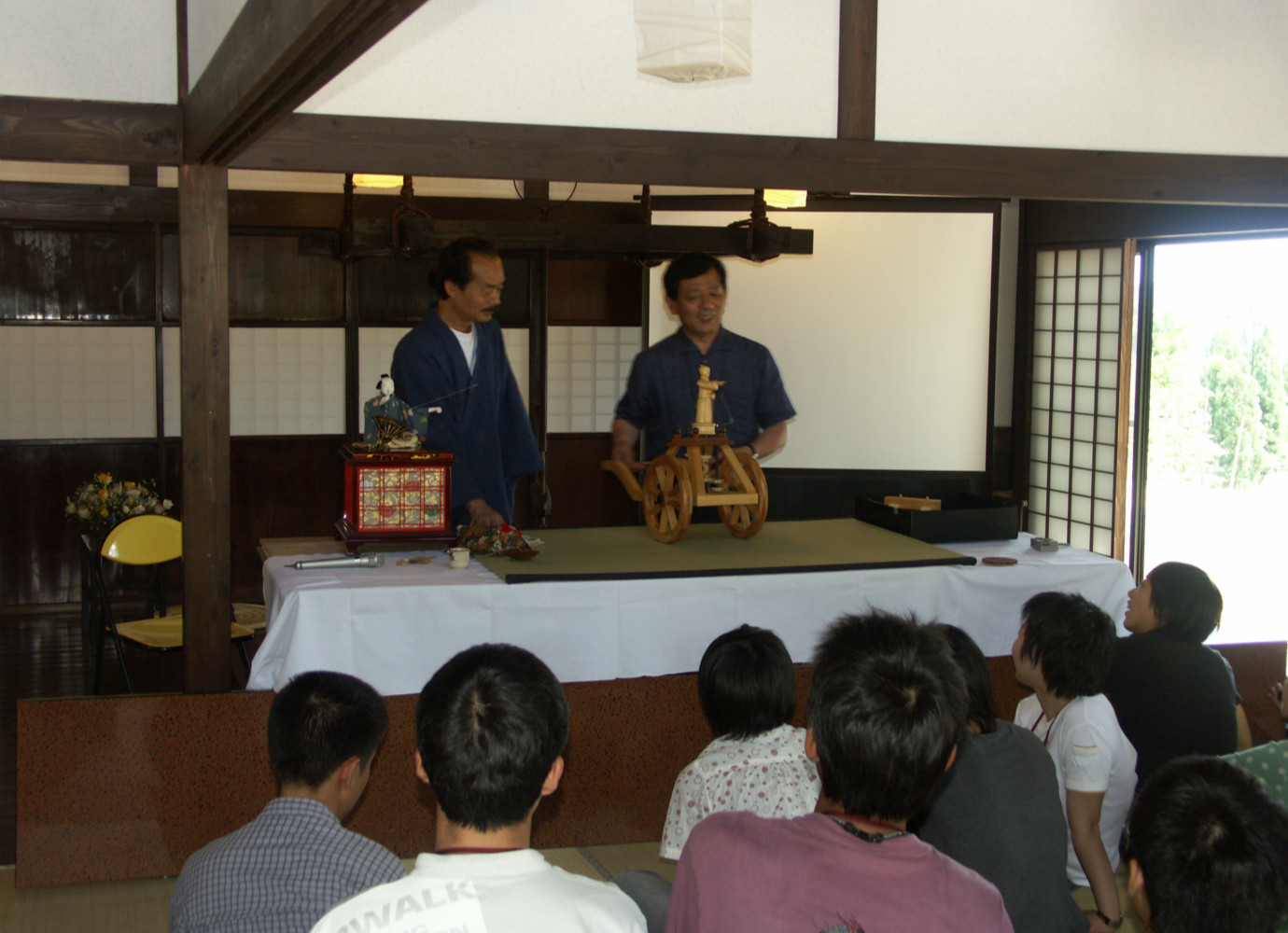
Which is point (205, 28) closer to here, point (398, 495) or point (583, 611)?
point (398, 495)

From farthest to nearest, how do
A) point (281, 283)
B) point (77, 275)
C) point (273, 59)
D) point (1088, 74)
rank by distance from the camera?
point (281, 283) < point (77, 275) < point (1088, 74) < point (273, 59)

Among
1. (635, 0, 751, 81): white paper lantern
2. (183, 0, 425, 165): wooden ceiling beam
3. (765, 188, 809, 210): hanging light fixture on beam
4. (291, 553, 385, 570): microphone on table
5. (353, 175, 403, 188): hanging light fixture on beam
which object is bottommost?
(291, 553, 385, 570): microphone on table

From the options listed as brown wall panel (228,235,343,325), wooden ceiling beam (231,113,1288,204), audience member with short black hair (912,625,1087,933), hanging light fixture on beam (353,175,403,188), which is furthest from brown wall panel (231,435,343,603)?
audience member with short black hair (912,625,1087,933)

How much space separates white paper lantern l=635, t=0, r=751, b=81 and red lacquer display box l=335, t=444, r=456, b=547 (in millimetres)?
1434

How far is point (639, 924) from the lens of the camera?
50.3 inches

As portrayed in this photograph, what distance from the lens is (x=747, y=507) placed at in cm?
349

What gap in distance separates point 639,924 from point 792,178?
7.90 ft

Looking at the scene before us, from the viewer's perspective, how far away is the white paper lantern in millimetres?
1925

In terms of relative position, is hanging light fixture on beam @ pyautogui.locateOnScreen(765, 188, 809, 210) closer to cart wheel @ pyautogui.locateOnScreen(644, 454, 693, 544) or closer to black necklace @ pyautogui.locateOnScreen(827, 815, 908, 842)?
cart wheel @ pyautogui.locateOnScreen(644, 454, 693, 544)

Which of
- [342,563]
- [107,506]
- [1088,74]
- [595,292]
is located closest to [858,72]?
[1088,74]

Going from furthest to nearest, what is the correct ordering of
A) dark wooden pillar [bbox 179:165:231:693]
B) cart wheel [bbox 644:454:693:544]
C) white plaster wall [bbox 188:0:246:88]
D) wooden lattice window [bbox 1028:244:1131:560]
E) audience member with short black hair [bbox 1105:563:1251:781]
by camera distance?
wooden lattice window [bbox 1028:244:1131:560]
cart wheel [bbox 644:454:693:544]
dark wooden pillar [bbox 179:165:231:693]
audience member with short black hair [bbox 1105:563:1251:781]
white plaster wall [bbox 188:0:246:88]

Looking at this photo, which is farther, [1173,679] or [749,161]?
[749,161]

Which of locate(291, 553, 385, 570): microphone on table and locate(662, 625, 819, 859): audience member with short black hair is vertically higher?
locate(291, 553, 385, 570): microphone on table

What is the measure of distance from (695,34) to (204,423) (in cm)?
158
